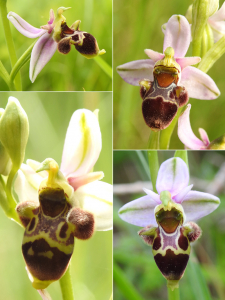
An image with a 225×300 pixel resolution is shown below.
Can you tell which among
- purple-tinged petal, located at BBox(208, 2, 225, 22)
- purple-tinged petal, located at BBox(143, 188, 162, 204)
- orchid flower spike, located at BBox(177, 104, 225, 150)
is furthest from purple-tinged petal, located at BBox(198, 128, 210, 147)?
purple-tinged petal, located at BBox(208, 2, 225, 22)

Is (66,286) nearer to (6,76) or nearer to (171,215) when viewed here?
(171,215)

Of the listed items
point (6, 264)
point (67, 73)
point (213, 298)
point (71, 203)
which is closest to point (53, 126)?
point (67, 73)

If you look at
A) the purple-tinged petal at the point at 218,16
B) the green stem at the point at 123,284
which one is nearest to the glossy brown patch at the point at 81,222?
the green stem at the point at 123,284

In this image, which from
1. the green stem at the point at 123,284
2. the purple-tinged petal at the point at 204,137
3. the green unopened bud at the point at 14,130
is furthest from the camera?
the green stem at the point at 123,284

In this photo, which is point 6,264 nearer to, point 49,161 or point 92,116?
point 49,161

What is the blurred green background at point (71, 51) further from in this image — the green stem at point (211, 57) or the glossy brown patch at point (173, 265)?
the glossy brown patch at point (173, 265)

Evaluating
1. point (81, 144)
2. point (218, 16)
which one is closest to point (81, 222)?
point (81, 144)

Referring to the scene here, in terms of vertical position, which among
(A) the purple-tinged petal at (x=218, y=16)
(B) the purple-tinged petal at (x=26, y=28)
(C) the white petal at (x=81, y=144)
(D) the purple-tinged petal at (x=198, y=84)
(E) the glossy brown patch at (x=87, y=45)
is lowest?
(C) the white petal at (x=81, y=144)
